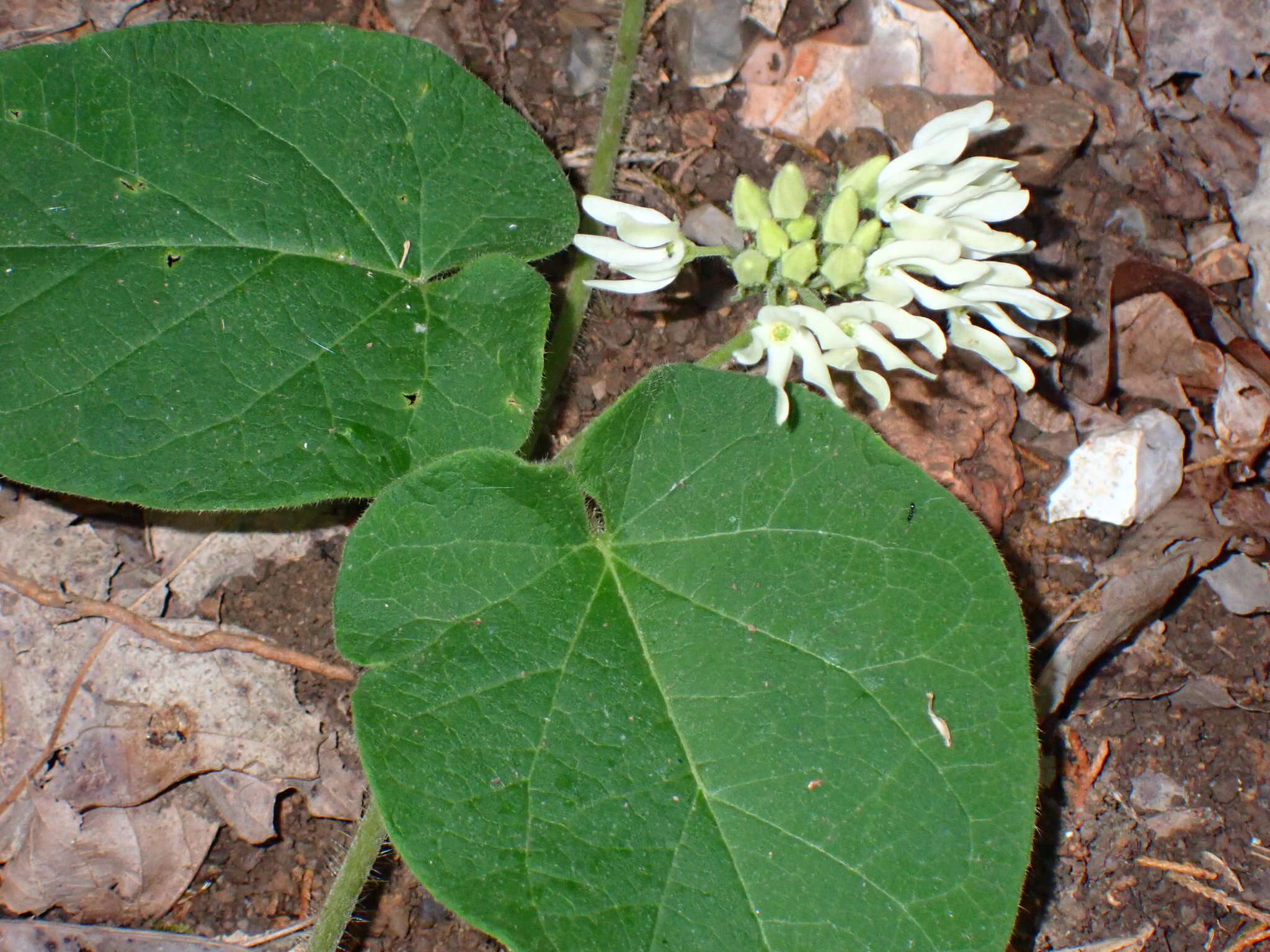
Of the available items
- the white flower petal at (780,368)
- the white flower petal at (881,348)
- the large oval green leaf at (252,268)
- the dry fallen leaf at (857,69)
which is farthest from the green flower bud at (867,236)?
the dry fallen leaf at (857,69)

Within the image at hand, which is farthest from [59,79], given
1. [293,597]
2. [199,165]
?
[293,597]

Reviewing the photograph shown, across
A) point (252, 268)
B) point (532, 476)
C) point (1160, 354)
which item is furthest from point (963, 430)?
point (252, 268)

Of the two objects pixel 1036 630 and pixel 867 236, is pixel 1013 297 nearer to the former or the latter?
pixel 867 236

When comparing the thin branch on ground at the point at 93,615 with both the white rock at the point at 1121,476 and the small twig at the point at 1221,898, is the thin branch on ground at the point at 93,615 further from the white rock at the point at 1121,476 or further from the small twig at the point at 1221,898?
the small twig at the point at 1221,898

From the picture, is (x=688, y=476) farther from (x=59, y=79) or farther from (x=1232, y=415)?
(x=1232, y=415)

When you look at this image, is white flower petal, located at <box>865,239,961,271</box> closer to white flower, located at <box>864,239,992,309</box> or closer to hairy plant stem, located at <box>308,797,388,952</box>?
white flower, located at <box>864,239,992,309</box>

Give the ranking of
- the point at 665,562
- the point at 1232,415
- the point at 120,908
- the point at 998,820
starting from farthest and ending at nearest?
the point at 1232,415
the point at 120,908
the point at 665,562
the point at 998,820

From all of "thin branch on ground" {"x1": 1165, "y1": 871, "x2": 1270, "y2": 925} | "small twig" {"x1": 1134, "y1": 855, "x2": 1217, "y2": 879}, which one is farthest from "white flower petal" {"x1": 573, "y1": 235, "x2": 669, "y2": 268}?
"thin branch on ground" {"x1": 1165, "y1": 871, "x2": 1270, "y2": 925}
